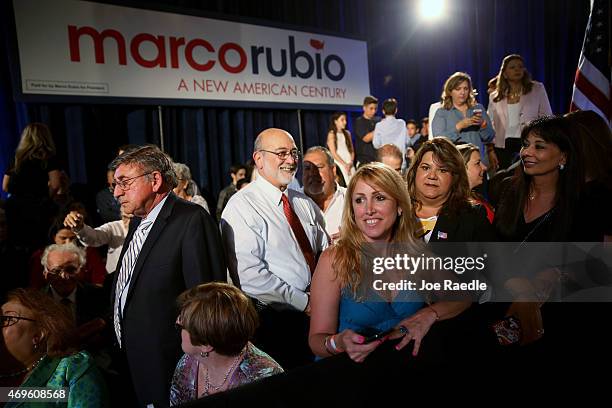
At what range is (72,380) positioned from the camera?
178 cm

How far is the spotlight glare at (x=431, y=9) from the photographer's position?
9828 mm

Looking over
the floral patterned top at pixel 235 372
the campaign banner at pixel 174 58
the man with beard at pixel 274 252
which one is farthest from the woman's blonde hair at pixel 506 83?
the floral patterned top at pixel 235 372

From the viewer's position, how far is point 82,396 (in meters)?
1.76

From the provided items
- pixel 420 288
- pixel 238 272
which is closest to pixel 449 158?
pixel 420 288

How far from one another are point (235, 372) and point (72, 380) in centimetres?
52

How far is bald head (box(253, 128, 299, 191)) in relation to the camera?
2844 millimetres

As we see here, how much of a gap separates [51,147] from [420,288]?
3761mm

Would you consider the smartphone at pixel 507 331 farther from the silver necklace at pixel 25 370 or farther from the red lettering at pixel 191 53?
the red lettering at pixel 191 53

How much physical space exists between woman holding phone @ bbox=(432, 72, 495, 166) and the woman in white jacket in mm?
288

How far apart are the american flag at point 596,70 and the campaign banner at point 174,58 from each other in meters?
3.74

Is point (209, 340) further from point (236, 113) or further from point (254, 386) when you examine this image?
point (236, 113)

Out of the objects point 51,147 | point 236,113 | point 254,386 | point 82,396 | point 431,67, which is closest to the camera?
point 254,386

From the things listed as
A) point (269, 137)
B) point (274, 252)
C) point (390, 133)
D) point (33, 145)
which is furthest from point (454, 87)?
point (33, 145)

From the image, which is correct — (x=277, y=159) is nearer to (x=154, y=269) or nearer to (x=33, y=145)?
(x=154, y=269)
